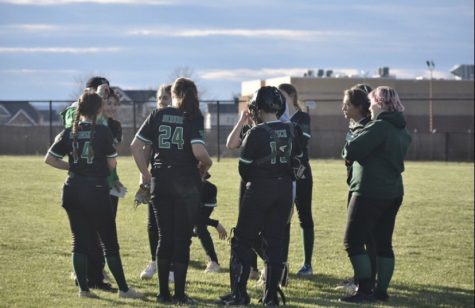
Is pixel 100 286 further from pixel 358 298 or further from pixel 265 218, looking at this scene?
pixel 358 298

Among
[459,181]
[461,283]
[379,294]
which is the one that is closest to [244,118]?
[379,294]

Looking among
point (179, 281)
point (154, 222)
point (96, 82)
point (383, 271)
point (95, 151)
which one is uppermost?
point (96, 82)

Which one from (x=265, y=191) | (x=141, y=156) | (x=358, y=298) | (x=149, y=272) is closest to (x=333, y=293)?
(x=358, y=298)

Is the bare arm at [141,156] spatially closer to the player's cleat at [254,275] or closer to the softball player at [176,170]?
the softball player at [176,170]

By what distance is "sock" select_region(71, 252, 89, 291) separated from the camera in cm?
777

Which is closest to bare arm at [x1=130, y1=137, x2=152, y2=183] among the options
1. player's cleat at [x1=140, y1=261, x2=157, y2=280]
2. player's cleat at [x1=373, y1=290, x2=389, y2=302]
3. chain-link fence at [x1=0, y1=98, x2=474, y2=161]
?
player's cleat at [x1=140, y1=261, x2=157, y2=280]

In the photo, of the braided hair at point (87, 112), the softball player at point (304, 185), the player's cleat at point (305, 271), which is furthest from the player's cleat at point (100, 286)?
the player's cleat at point (305, 271)

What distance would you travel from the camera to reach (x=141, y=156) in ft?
25.8

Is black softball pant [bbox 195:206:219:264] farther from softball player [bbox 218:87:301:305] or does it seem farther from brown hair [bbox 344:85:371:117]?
brown hair [bbox 344:85:371:117]

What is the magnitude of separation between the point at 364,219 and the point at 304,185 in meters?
1.65

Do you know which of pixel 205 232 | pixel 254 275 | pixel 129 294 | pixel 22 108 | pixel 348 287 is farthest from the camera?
pixel 22 108

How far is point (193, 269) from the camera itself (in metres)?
10.7

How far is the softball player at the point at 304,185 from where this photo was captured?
956 cm

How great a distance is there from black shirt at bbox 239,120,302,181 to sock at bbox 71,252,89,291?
5.49 ft
